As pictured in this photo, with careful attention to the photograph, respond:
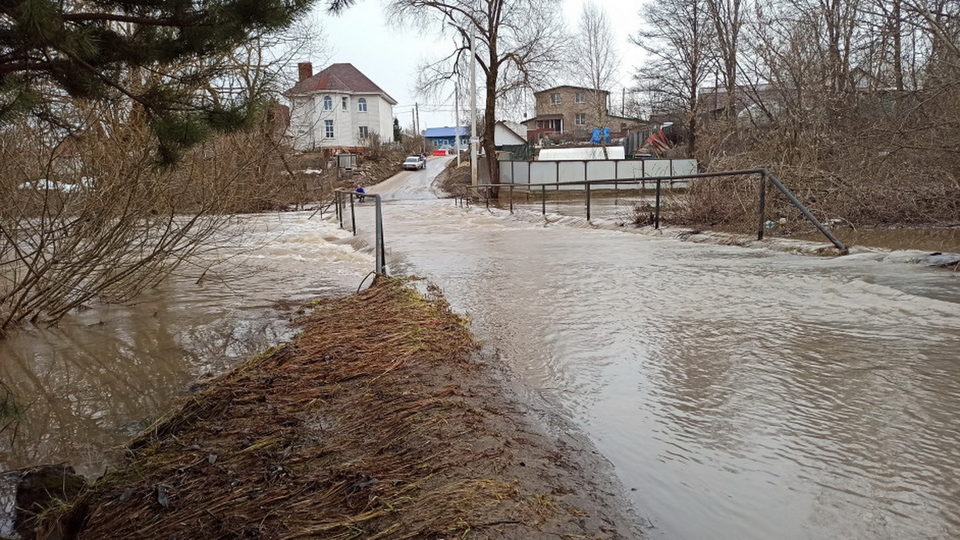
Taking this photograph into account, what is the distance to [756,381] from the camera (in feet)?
10.8

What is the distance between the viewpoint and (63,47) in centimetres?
238

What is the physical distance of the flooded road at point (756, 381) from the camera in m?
2.13

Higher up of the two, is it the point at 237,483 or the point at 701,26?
the point at 701,26

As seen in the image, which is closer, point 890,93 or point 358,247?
point 890,93

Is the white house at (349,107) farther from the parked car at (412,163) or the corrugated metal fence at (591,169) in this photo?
the corrugated metal fence at (591,169)

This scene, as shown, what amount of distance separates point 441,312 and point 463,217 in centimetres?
1314

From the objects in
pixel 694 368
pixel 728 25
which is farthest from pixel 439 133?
pixel 694 368

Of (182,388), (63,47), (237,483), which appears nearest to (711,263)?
(182,388)

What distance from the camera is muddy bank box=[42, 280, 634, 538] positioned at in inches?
79.7

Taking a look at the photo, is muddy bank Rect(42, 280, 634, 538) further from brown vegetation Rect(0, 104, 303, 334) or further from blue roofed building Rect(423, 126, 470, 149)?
blue roofed building Rect(423, 126, 470, 149)

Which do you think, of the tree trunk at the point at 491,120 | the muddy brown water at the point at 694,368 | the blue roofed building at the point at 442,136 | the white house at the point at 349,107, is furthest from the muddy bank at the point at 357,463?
the blue roofed building at the point at 442,136

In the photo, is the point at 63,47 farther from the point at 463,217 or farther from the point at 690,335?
the point at 463,217

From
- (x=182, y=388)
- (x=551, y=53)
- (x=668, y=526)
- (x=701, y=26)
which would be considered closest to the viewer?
(x=668, y=526)

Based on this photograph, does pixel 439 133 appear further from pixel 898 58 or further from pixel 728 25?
pixel 898 58
